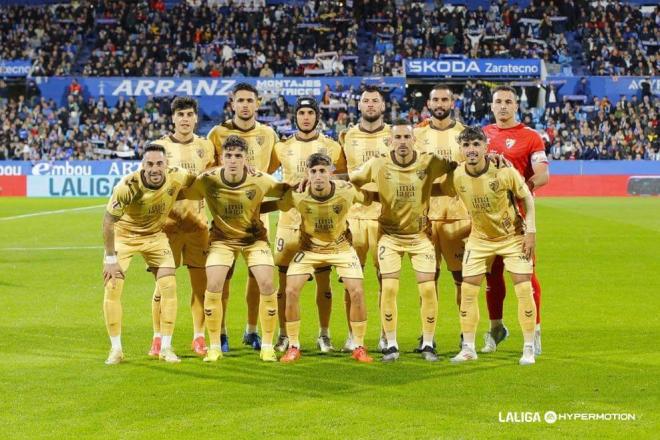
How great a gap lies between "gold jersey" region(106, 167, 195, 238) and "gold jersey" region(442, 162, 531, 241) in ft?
8.01

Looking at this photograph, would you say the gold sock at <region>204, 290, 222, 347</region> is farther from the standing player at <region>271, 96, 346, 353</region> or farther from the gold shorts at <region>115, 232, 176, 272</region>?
the standing player at <region>271, 96, 346, 353</region>

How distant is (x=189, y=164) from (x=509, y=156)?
305 centimetres

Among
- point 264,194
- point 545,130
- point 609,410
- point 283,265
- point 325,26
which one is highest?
point 325,26

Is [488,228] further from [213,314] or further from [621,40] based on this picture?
[621,40]

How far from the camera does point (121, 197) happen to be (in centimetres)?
883

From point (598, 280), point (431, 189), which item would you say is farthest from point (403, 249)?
point (598, 280)

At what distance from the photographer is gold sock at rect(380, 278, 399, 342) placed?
8875 millimetres

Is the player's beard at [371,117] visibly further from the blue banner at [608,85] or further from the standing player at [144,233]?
the blue banner at [608,85]

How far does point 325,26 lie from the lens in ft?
150

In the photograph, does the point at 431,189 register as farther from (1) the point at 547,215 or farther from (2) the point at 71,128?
(2) the point at 71,128

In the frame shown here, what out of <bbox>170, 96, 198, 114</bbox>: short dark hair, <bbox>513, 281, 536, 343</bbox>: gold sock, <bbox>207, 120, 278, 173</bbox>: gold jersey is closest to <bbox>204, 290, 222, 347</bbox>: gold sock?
<bbox>207, 120, 278, 173</bbox>: gold jersey

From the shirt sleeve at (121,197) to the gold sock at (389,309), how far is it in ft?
7.75

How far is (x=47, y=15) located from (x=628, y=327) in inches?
1602

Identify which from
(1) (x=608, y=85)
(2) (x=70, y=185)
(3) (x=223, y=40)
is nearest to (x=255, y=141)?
(2) (x=70, y=185)
